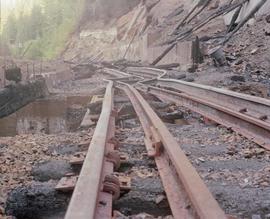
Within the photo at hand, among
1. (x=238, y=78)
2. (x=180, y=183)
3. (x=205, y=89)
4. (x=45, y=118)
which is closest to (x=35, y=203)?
(x=180, y=183)

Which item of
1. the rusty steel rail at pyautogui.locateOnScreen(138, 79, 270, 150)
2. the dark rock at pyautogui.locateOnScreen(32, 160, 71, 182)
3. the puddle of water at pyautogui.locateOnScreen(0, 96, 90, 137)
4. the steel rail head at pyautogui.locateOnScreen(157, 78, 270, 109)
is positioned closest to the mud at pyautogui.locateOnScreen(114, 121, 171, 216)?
the dark rock at pyautogui.locateOnScreen(32, 160, 71, 182)

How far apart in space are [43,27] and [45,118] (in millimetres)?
77574

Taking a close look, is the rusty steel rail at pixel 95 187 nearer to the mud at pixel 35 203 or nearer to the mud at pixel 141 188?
the mud at pixel 141 188

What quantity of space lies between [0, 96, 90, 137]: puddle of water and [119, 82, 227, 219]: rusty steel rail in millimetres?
4368

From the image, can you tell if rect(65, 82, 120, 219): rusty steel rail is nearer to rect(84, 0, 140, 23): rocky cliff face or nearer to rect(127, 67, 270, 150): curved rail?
rect(127, 67, 270, 150): curved rail

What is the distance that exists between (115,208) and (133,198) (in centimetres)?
21

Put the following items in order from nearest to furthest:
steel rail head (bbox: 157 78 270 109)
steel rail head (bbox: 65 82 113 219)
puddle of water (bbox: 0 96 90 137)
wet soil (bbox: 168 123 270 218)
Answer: steel rail head (bbox: 65 82 113 219), wet soil (bbox: 168 123 270 218), steel rail head (bbox: 157 78 270 109), puddle of water (bbox: 0 96 90 137)

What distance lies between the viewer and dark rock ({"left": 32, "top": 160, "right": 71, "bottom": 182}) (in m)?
4.24

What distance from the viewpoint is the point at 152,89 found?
12.7 metres

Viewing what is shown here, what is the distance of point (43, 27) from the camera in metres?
86.9

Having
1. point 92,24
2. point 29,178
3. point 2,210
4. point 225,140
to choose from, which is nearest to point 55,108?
point 225,140

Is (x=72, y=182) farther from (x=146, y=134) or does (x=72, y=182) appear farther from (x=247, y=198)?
(x=146, y=134)

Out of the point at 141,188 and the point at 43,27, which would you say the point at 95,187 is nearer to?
the point at 141,188

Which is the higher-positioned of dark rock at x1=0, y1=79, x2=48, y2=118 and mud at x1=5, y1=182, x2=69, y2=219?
mud at x1=5, y1=182, x2=69, y2=219
